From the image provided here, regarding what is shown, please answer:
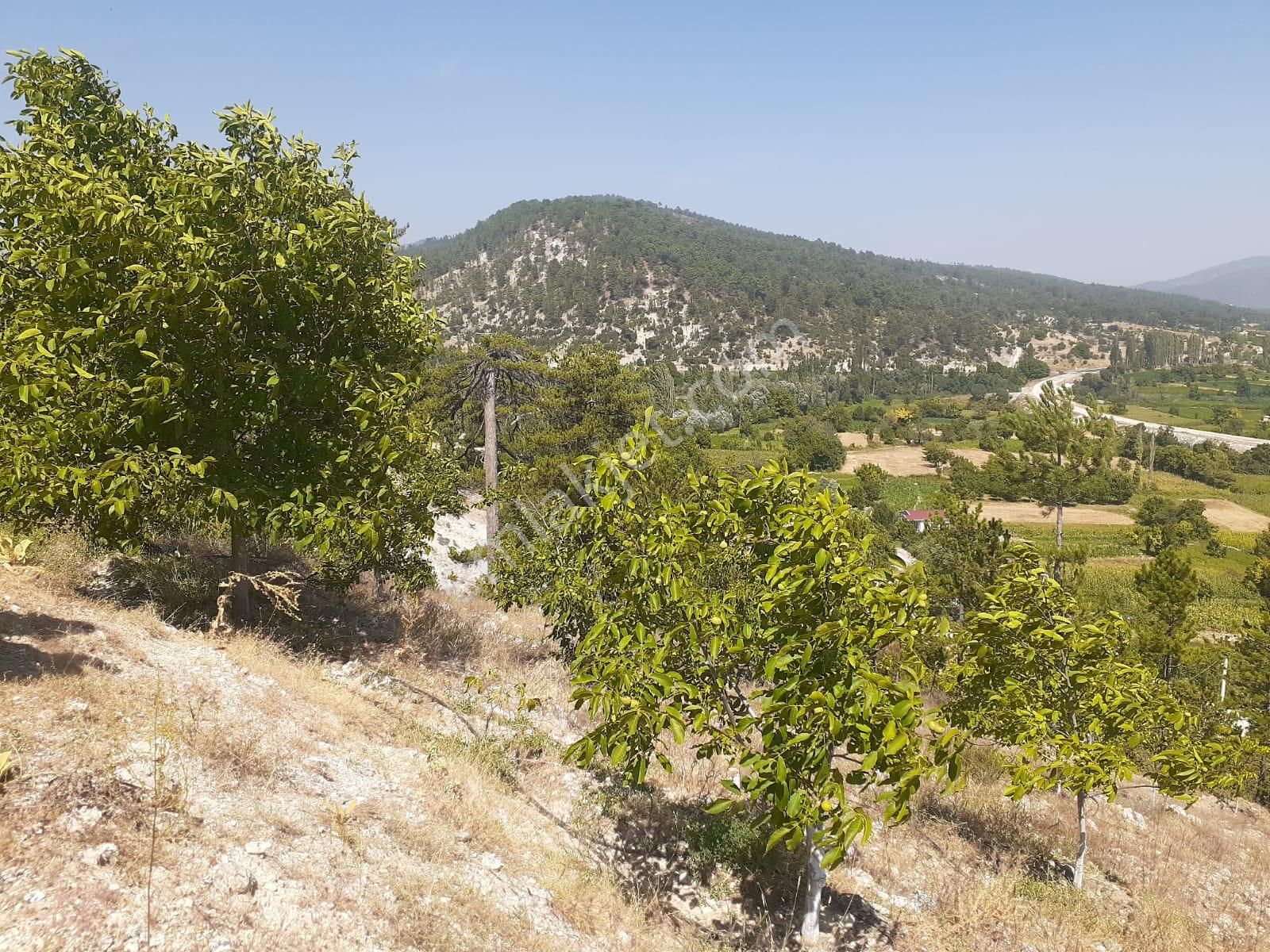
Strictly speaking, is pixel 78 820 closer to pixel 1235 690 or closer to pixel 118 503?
pixel 118 503

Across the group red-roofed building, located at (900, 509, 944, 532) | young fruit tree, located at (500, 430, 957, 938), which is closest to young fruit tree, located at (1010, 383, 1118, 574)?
young fruit tree, located at (500, 430, 957, 938)

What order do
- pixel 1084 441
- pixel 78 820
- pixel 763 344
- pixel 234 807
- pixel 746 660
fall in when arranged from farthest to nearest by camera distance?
pixel 763 344 → pixel 1084 441 → pixel 746 660 → pixel 234 807 → pixel 78 820

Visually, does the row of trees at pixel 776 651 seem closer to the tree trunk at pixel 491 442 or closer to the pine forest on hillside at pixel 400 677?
the pine forest on hillside at pixel 400 677

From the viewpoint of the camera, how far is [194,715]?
6.30 metres

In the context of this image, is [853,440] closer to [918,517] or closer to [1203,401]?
[918,517]

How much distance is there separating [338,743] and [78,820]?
298 cm

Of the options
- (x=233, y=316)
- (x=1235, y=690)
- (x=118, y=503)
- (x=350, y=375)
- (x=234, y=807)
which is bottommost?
(x=1235, y=690)

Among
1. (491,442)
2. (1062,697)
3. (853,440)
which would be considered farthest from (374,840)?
(853,440)

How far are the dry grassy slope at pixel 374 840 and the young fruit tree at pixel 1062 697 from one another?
5.78 ft

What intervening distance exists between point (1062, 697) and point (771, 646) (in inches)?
242

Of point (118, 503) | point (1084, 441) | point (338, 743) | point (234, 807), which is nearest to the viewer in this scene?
point (234, 807)

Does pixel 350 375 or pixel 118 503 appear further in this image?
pixel 350 375

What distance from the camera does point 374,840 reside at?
18.8 feet

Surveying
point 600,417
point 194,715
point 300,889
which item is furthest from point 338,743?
point 600,417
